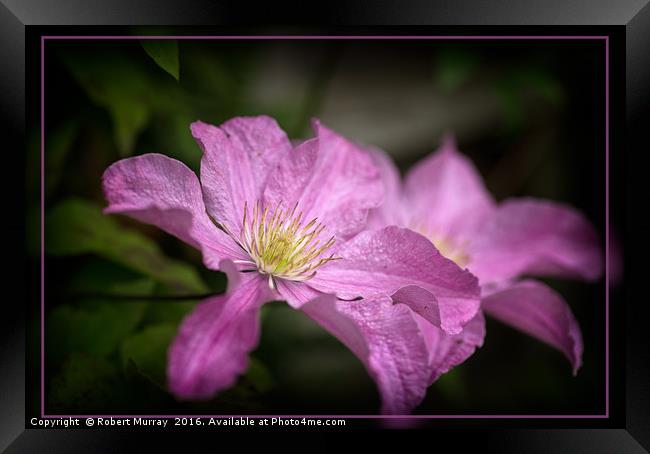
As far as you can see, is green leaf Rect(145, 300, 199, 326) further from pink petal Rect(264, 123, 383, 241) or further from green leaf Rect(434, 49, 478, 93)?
green leaf Rect(434, 49, 478, 93)

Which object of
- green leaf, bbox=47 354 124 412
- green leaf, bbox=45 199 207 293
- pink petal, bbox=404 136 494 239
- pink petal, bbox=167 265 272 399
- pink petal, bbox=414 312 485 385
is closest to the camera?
pink petal, bbox=167 265 272 399

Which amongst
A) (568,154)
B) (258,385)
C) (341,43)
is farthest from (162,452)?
(568,154)

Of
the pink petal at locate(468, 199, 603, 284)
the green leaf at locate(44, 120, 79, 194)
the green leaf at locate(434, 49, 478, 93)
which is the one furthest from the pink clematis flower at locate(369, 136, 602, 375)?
the green leaf at locate(44, 120, 79, 194)

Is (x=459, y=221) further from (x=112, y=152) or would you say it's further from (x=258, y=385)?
(x=112, y=152)

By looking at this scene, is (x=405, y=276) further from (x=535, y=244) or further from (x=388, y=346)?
(x=535, y=244)

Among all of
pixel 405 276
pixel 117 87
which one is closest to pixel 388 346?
pixel 405 276
